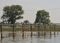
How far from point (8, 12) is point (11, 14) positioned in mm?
1291

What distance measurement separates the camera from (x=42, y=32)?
30.1 meters

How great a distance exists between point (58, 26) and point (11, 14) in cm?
1651

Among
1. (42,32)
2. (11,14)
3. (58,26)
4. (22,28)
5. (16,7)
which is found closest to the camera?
(22,28)

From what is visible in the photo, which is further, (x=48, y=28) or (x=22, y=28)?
(x=48, y=28)

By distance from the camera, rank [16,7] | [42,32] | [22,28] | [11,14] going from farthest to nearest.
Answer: [16,7], [11,14], [42,32], [22,28]

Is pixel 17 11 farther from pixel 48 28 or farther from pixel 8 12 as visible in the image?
pixel 48 28

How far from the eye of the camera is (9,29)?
29.4 metres

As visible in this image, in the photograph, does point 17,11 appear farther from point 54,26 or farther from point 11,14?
point 54,26

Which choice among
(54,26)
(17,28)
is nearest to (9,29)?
(17,28)

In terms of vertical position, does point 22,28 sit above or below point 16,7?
below

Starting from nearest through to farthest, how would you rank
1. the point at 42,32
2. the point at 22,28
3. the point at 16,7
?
the point at 22,28, the point at 42,32, the point at 16,7

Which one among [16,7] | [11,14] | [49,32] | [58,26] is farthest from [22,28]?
[16,7]

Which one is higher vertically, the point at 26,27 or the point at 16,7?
the point at 16,7

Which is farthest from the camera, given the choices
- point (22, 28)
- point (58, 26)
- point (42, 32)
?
point (58, 26)
